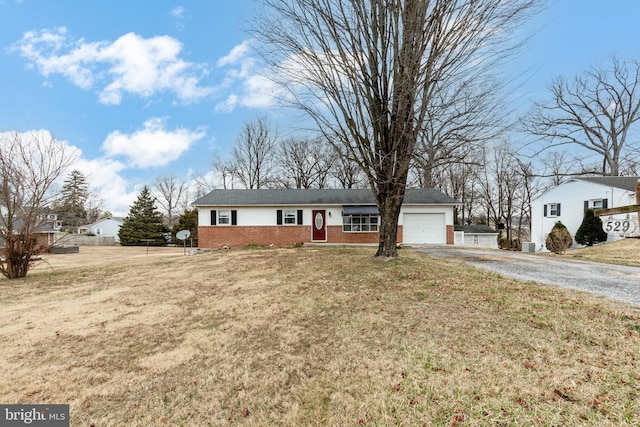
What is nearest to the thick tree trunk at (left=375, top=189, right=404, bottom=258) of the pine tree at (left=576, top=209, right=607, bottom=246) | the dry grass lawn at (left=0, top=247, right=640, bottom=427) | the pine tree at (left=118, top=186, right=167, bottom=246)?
the dry grass lawn at (left=0, top=247, right=640, bottom=427)

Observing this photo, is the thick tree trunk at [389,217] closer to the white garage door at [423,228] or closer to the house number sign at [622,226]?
the white garage door at [423,228]

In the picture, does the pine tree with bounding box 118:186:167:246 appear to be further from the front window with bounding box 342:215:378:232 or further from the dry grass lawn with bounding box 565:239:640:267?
the dry grass lawn with bounding box 565:239:640:267

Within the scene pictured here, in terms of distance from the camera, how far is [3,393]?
2.96 metres

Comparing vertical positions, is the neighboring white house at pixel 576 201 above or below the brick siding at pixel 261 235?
above

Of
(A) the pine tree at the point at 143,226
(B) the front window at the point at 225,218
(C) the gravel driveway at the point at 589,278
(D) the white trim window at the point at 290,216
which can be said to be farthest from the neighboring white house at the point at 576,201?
(A) the pine tree at the point at 143,226

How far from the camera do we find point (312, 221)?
18.4m

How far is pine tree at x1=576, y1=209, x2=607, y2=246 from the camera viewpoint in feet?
61.1

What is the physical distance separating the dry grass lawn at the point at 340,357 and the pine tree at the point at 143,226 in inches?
1249

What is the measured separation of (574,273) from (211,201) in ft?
59.1

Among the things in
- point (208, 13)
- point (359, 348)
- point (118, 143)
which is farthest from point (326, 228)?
point (359, 348)

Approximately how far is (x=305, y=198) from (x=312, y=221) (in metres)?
1.71

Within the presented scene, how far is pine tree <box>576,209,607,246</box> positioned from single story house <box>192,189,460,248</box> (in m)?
9.57

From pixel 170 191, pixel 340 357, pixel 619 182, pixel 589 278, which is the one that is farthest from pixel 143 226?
pixel 619 182

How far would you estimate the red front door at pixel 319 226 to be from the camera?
18344 millimetres
